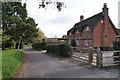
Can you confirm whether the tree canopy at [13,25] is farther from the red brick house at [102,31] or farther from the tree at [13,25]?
the red brick house at [102,31]

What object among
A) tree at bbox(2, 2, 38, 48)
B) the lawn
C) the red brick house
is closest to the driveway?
the lawn

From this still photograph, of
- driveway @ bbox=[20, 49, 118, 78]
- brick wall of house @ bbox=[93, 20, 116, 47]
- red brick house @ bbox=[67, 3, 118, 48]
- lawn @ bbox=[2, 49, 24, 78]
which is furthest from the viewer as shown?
brick wall of house @ bbox=[93, 20, 116, 47]

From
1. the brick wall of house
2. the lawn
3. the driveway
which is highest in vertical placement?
the brick wall of house

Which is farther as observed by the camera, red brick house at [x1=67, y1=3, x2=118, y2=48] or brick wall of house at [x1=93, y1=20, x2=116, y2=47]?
brick wall of house at [x1=93, y1=20, x2=116, y2=47]

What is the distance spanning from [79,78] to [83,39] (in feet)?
130

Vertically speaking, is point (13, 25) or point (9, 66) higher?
point (13, 25)

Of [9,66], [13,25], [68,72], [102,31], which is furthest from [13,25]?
[68,72]

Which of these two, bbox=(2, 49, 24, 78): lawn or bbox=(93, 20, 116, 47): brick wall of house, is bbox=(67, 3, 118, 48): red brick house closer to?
bbox=(93, 20, 116, 47): brick wall of house

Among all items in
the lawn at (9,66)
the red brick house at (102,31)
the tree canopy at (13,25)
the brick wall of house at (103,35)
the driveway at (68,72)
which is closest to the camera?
the lawn at (9,66)

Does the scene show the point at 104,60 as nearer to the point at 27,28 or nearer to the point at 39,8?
the point at 39,8

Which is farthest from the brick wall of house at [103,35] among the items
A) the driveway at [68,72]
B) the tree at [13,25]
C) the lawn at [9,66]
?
the driveway at [68,72]

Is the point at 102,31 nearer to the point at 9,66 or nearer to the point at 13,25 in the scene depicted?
the point at 13,25

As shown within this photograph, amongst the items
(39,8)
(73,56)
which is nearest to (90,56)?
(73,56)

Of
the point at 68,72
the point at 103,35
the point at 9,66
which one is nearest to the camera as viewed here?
the point at 9,66
